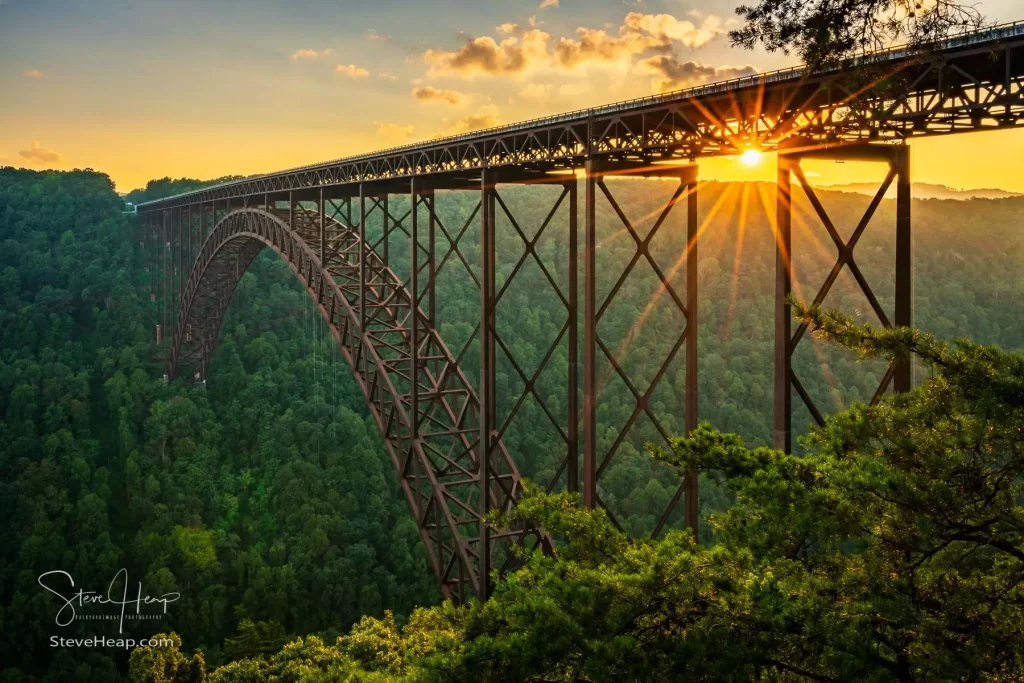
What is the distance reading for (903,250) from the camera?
9156 millimetres

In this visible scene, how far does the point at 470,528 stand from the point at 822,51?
107 feet

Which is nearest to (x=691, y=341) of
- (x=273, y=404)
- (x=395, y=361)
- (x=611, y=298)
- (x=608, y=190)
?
(x=611, y=298)

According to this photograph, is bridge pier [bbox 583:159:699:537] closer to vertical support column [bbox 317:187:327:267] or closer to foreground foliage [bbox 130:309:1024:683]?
foreground foliage [bbox 130:309:1024:683]

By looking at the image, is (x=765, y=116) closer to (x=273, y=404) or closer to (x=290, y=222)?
(x=290, y=222)

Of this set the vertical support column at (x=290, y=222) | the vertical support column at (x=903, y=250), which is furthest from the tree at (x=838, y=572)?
the vertical support column at (x=290, y=222)

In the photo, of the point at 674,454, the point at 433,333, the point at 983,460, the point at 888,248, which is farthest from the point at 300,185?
the point at 888,248

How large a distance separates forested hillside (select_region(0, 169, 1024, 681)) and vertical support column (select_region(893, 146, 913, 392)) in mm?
14010

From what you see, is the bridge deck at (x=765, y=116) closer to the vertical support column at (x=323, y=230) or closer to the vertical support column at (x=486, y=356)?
the vertical support column at (x=486, y=356)

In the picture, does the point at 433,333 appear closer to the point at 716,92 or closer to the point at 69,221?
the point at 716,92

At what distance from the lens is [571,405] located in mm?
13961

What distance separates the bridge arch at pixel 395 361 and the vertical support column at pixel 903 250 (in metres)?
6.22

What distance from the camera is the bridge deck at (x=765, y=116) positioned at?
7934 millimetres

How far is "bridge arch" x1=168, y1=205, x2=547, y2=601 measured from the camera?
18.1 metres
